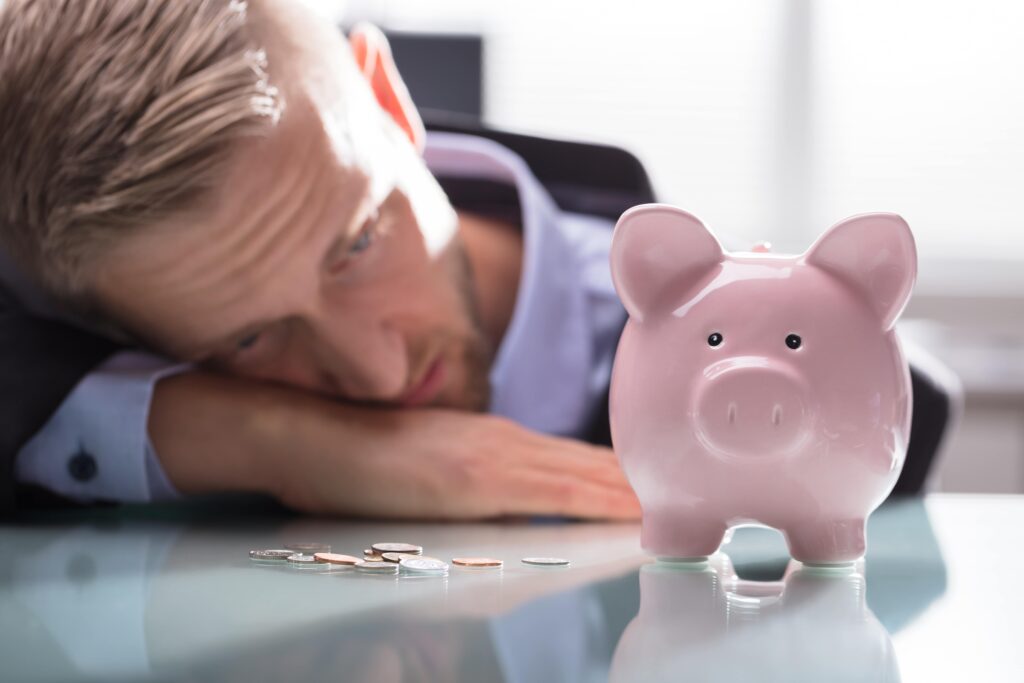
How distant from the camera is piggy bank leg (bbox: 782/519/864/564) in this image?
2.23 feet

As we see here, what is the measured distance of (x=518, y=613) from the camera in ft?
A: 1.92

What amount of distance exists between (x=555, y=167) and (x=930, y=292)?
1.44m

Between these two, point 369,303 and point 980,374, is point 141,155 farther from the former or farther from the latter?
point 980,374

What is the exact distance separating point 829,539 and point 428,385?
676 mm

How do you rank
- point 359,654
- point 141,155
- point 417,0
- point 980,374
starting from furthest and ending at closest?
point 417,0, point 980,374, point 141,155, point 359,654

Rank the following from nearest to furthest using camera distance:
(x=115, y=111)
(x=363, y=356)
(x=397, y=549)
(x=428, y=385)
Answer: (x=397, y=549) < (x=115, y=111) < (x=363, y=356) < (x=428, y=385)

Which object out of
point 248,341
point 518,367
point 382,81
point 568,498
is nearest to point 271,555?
point 568,498

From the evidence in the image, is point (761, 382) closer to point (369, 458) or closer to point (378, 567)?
point (378, 567)

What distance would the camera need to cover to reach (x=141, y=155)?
97cm

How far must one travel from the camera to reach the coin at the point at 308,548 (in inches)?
31.8

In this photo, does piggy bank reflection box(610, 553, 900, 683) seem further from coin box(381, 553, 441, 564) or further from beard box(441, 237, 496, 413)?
beard box(441, 237, 496, 413)

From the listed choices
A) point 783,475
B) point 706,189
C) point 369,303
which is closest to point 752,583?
point 783,475

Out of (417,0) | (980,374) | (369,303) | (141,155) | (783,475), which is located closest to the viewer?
(783,475)

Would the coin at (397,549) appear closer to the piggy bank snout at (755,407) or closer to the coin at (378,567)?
the coin at (378,567)
